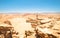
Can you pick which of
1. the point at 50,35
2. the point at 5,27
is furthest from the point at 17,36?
the point at 50,35

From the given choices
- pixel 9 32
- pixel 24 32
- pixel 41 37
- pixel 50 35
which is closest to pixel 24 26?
pixel 24 32

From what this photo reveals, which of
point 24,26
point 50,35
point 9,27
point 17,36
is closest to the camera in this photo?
point 50,35

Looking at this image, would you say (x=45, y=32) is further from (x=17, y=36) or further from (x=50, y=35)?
(x=17, y=36)

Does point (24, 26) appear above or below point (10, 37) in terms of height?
above

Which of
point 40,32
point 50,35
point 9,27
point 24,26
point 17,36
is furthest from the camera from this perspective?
point 24,26

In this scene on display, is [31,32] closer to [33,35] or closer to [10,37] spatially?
[33,35]

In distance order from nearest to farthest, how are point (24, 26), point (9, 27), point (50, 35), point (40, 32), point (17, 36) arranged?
point (50, 35), point (40, 32), point (17, 36), point (9, 27), point (24, 26)

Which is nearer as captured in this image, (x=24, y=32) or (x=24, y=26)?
(x=24, y=32)

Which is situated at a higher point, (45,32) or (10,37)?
(45,32)

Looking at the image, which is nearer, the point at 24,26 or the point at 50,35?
the point at 50,35
